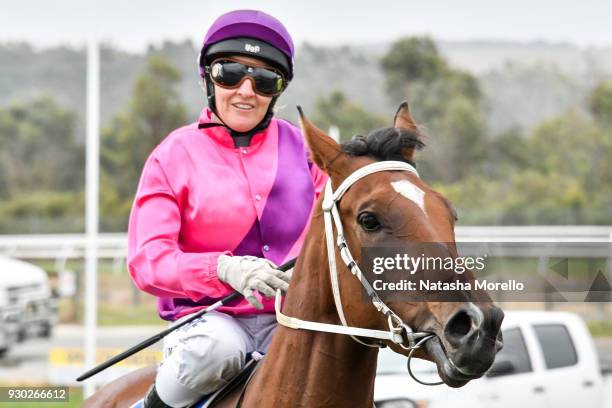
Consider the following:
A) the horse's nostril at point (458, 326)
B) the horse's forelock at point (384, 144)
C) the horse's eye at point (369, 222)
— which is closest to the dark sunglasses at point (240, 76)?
the horse's forelock at point (384, 144)

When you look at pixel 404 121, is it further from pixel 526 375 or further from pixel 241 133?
pixel 526 375

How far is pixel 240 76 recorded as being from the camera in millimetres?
3938

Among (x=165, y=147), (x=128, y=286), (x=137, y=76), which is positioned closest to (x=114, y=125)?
(x=137, y=76)

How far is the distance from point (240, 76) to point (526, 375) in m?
6.96

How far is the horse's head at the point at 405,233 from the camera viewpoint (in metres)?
2.83

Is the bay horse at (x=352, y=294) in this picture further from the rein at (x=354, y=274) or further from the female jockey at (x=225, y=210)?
the female jockey at (x=225, y=210)

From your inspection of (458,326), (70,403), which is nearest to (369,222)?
(458,326)

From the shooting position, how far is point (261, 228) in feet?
12.5

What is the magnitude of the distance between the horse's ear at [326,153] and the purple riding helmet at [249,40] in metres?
0.73

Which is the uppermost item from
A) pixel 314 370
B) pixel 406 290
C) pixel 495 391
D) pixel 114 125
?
pixel 114 125

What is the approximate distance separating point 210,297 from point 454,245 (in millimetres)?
1143

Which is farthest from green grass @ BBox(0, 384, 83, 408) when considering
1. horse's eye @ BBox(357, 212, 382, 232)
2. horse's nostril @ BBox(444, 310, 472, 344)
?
horse's nostril @ BBox(444, 310, 472, 344)

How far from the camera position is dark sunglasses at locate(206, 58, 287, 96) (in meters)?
3.94

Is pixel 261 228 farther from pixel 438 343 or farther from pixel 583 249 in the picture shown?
pixel 583 249
